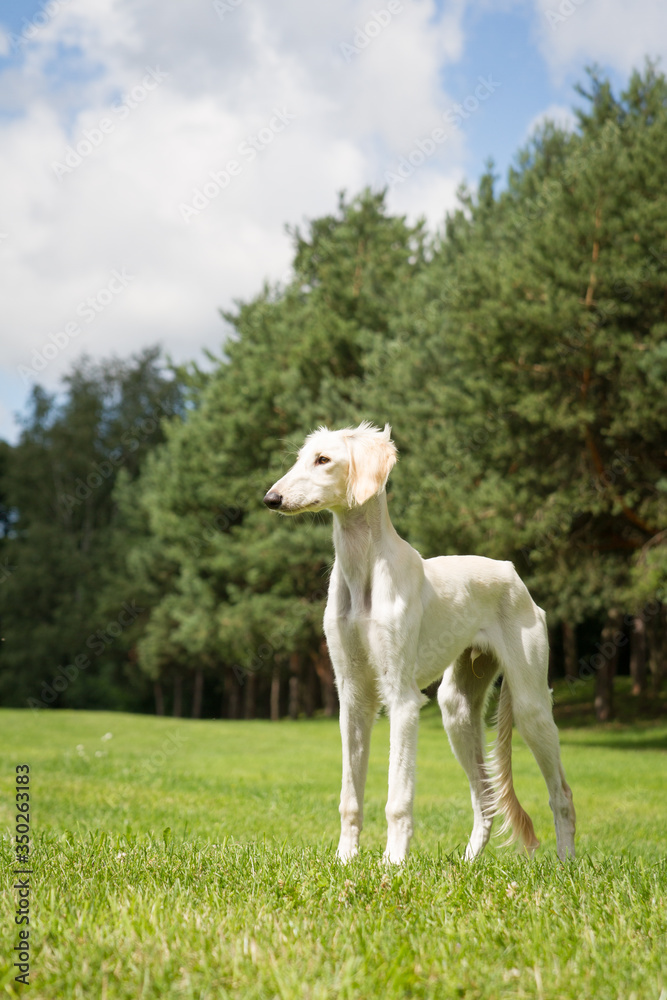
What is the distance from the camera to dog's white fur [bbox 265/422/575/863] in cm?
399

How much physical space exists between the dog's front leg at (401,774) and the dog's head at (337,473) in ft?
3.43

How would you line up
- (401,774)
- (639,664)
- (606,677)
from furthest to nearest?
(639,664) < (606,677) < (401,774)

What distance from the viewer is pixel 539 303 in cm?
1619

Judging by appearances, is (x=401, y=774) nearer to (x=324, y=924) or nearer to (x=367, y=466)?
(x=324, y=924)

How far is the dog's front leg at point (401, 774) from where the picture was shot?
12.7 ft

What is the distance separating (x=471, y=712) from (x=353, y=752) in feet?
3.58

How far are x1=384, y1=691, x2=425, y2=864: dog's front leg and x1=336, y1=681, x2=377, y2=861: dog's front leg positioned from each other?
24 centimetres

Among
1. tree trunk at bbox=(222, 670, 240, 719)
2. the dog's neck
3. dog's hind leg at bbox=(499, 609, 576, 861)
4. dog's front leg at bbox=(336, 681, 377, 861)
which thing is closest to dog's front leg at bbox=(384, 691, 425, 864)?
dog's front leg at bbox=(336, 681, 377, 861)

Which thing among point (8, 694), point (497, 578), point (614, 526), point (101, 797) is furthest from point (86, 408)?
point (497, 578)

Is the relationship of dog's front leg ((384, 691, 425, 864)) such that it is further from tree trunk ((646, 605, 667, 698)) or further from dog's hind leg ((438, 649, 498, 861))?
tree trunk ((646, 605, 667, 698))

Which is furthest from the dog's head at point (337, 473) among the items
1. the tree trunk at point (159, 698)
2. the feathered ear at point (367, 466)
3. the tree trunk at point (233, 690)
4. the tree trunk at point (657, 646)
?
the tree trunk at point (159, 698)

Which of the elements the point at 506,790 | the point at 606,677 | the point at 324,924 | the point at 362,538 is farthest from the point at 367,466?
the point at 606,677

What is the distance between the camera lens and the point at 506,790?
4855 mm

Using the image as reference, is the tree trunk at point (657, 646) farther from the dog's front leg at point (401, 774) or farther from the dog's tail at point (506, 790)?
the dog's front leg at point (401, 774)
